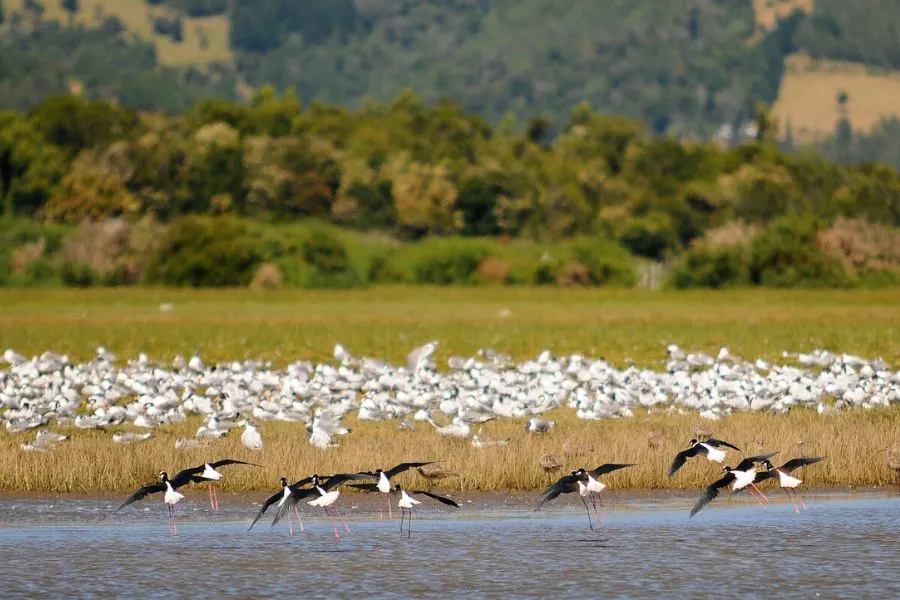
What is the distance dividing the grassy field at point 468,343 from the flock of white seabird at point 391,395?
1.12 ft

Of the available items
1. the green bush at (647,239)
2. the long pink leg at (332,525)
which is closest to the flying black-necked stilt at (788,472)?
the long pink leg at (332,525)

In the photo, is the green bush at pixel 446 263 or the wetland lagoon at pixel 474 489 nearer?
the wetland lagoon at pixel 474 489

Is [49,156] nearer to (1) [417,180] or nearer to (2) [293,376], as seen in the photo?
(1) [417,180]

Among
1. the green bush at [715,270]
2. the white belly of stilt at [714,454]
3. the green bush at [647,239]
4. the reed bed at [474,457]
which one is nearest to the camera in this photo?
the white belly of stilt at [714,454]

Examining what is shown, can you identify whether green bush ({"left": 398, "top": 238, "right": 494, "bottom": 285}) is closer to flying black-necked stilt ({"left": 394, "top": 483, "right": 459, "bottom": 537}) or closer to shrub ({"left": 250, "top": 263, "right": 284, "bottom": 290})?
shrub ({"left": 250, "top": 263, "right": 284, "bottom": 290})

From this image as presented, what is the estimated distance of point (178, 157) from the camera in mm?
105250

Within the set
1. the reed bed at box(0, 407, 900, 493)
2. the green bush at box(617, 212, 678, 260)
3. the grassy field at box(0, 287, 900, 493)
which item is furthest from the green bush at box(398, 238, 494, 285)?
the reed bed at box(0, 407, 900, 493)

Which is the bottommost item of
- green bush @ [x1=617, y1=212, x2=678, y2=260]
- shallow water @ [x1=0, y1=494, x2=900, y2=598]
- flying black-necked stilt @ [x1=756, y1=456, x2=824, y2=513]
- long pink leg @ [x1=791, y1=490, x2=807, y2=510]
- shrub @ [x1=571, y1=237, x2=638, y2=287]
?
shallow water @ [x1=0, y1=494, x2=900, y2=598]

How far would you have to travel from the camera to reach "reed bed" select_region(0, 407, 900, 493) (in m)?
18.0

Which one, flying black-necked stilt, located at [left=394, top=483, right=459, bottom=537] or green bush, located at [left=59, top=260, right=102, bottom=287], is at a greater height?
green bush, located at [left=59, top=260, right=102, bottom=287]

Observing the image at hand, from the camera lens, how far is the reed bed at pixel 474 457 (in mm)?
17969

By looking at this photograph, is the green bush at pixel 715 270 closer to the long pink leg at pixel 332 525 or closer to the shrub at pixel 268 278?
the shrub at pixel 268 278

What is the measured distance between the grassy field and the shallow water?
3.06ft

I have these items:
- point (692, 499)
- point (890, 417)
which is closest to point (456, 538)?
point (692, 499)
